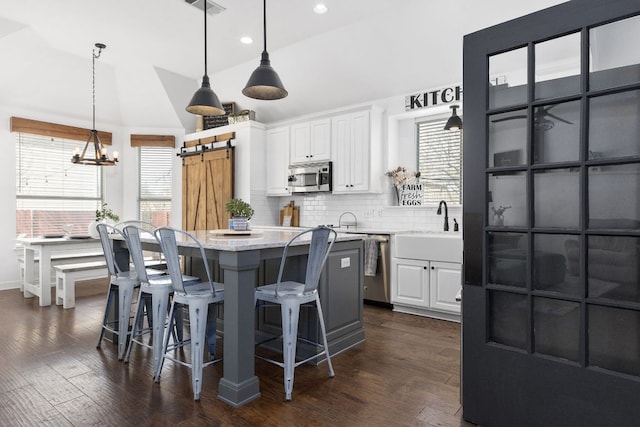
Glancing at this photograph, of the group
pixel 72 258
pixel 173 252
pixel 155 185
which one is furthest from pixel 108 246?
pixel 155 185

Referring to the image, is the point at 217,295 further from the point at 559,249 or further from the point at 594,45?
the point at 594,45

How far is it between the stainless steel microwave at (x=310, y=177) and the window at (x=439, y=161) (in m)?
1.29

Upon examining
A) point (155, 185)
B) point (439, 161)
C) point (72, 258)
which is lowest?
point (72, 258)

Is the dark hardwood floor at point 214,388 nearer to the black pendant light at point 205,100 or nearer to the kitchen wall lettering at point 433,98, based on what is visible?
the black pendant light at point 205,100

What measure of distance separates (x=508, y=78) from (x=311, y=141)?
394 cm

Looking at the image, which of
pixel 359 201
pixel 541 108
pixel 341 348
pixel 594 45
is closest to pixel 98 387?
pixel 341 348

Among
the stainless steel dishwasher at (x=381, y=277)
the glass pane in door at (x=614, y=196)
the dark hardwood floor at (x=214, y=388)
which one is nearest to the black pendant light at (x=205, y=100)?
the dark hardwood floor at (x=214, y=388)

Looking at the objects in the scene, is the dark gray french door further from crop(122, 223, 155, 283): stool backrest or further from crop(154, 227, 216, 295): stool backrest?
crop(122, 223, 155, 283): stool backrest

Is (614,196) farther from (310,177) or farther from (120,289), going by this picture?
(310,177)

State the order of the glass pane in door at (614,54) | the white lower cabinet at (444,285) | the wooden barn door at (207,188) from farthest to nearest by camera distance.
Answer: the wooden barn door at (207,188) → the white lower cabinet at (444,285) → the glass pane in door at (614,54)

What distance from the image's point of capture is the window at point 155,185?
7160 mm

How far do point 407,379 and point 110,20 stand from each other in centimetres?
505

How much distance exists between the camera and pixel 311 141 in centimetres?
572

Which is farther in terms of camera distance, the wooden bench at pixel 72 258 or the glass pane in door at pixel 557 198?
the wooden bench at pixel 72 258
